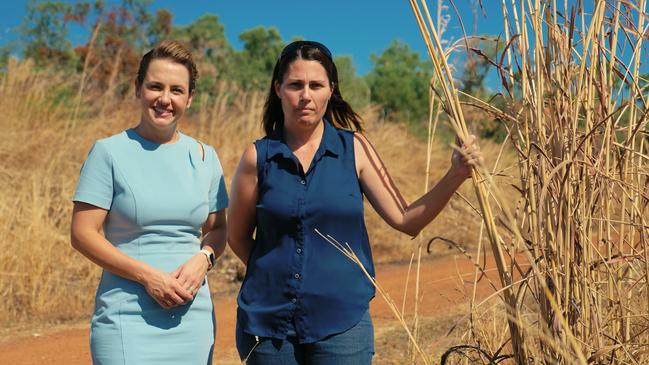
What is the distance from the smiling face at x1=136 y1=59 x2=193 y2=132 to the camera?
246 cm

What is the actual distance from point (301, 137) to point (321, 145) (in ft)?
0.23

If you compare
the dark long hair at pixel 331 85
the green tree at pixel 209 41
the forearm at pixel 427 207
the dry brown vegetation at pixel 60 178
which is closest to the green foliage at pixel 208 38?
the green tree at pixel 209 41

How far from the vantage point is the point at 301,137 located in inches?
102

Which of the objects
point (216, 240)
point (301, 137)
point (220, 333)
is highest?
point (301, 137)

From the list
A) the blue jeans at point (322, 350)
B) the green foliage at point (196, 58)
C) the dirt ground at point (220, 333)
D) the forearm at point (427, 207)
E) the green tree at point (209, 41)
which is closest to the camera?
the forearm at point (427, 207)

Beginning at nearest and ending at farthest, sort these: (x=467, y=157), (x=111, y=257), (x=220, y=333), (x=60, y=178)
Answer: (x=467, y=157), (x=111, y=257), (x=220, y=333), (x=60, y=178)

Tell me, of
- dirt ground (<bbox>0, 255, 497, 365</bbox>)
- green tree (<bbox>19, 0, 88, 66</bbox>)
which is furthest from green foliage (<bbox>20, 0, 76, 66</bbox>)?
dirt ground (<bbox>0, 255, 497, 365</bbox>)

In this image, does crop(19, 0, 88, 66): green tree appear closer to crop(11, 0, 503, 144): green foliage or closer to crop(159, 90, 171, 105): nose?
crop(11, 0, 503, 144): green foliage

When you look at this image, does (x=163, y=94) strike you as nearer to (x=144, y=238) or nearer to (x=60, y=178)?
(x=144, y=238)

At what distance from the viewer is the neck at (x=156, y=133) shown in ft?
8.27

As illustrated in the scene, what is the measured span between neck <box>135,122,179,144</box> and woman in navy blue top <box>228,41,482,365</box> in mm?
232

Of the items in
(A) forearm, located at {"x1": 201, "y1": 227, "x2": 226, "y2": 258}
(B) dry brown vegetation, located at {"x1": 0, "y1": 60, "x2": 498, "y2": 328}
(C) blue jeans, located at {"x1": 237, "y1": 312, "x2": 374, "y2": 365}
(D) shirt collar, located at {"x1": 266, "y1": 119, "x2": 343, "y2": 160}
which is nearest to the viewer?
(C) blue jeans, located at {"x1": 237, "y1": 312, "x2": 374, "y2": 365}

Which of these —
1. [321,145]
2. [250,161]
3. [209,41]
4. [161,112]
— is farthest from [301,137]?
[209,41]

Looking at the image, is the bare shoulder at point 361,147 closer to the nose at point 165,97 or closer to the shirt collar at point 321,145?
the shirt collar at point 321,145
